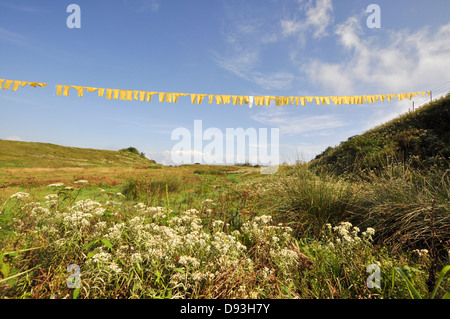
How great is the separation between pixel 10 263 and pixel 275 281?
2830 millimetres

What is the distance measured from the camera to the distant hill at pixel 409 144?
7.05 meters

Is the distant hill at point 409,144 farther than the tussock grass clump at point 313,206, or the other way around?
the distant hill at point 409,144

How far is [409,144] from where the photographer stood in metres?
8.02

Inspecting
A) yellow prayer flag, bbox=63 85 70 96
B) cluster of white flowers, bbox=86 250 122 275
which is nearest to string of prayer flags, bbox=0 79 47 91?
yellow prayer flag, bbox=63 85 70 96

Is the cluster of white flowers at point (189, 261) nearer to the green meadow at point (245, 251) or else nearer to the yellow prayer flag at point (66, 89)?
the green meadow at point (245, 251)

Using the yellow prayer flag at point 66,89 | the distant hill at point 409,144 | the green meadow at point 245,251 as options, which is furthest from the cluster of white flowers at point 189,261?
the yellow prayer flag at point 66,89

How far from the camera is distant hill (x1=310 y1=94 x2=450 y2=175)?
7054 millimetres

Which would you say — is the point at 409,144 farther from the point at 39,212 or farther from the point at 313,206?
the point at 39,212

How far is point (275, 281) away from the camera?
2.15 metres

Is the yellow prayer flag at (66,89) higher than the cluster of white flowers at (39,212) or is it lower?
higher

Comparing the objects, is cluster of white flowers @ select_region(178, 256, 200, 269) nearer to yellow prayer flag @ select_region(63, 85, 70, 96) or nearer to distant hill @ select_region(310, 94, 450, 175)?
distant hill @ select_region(310, 94, 450, 175)

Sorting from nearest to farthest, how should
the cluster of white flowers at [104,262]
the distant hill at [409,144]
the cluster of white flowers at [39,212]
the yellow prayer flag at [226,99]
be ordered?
Answer: 1. the cluster of white flowers at [104,262]
2. the cluster of white flowers at [39,212]
3. the distant hill at [409,144]
4. the yellow prayer flag at [226,99]
